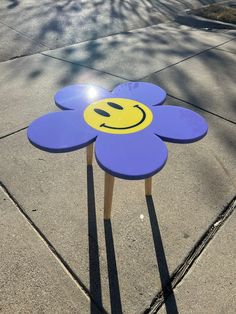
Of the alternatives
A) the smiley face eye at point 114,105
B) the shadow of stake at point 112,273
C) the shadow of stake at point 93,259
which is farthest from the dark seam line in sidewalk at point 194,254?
the smiley face eye at point 114,105

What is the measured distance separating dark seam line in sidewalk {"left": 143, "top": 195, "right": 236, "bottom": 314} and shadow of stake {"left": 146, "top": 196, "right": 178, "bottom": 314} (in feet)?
0.06

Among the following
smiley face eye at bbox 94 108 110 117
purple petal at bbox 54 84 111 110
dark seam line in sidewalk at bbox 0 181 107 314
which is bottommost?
dark seam line in sidewalk at bbox 0 181 107 314

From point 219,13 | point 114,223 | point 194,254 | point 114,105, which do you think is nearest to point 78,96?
point 114,105

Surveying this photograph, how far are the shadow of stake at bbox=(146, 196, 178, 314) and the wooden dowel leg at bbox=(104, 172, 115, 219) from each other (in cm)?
32

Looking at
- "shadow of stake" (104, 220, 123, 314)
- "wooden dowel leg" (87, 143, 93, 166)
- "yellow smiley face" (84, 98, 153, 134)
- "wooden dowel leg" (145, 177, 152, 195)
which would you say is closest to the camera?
"shadow of stake" (104, 220, 123, 314)

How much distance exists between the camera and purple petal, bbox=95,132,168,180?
5.44ft

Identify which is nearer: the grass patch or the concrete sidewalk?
the concrete sidewalk

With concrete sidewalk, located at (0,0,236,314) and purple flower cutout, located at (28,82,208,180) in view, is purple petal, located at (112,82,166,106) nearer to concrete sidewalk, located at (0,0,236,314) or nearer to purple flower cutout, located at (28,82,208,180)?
purple flower cutout, located at (28,82,208,180)

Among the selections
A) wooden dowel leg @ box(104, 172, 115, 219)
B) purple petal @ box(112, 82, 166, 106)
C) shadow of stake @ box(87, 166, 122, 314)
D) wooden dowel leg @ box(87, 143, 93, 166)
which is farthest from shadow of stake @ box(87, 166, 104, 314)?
purple petal @ box(112, 82, 166, 106)

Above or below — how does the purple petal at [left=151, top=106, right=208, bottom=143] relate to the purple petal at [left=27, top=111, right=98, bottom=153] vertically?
below

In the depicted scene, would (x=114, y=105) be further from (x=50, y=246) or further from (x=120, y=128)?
(x=50, y=246)

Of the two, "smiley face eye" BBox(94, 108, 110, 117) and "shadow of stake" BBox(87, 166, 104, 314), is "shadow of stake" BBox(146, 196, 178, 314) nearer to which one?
"shadow of stake" BBox(87, 166, 104, 314)

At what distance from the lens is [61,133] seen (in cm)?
195

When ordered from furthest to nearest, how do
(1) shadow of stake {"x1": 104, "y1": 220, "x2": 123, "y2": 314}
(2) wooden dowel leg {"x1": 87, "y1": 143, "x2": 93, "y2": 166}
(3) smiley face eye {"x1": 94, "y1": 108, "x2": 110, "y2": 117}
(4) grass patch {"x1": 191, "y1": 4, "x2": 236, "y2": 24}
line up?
(4) grass patch {"x1": 191, "y1": 4, "x2": 236, "y2": 24}
(2) wooden dowel leg {"x1": 87, "y1": 143, "x2": 93, "y2": 166}
(3) smiley face eye {"x1": 94, "y1": 108, "x2": 110, "y2": 117}
(1) shadow of stake {"x1": 104, "y1": 220, "x2": 123, "y2": 314}
